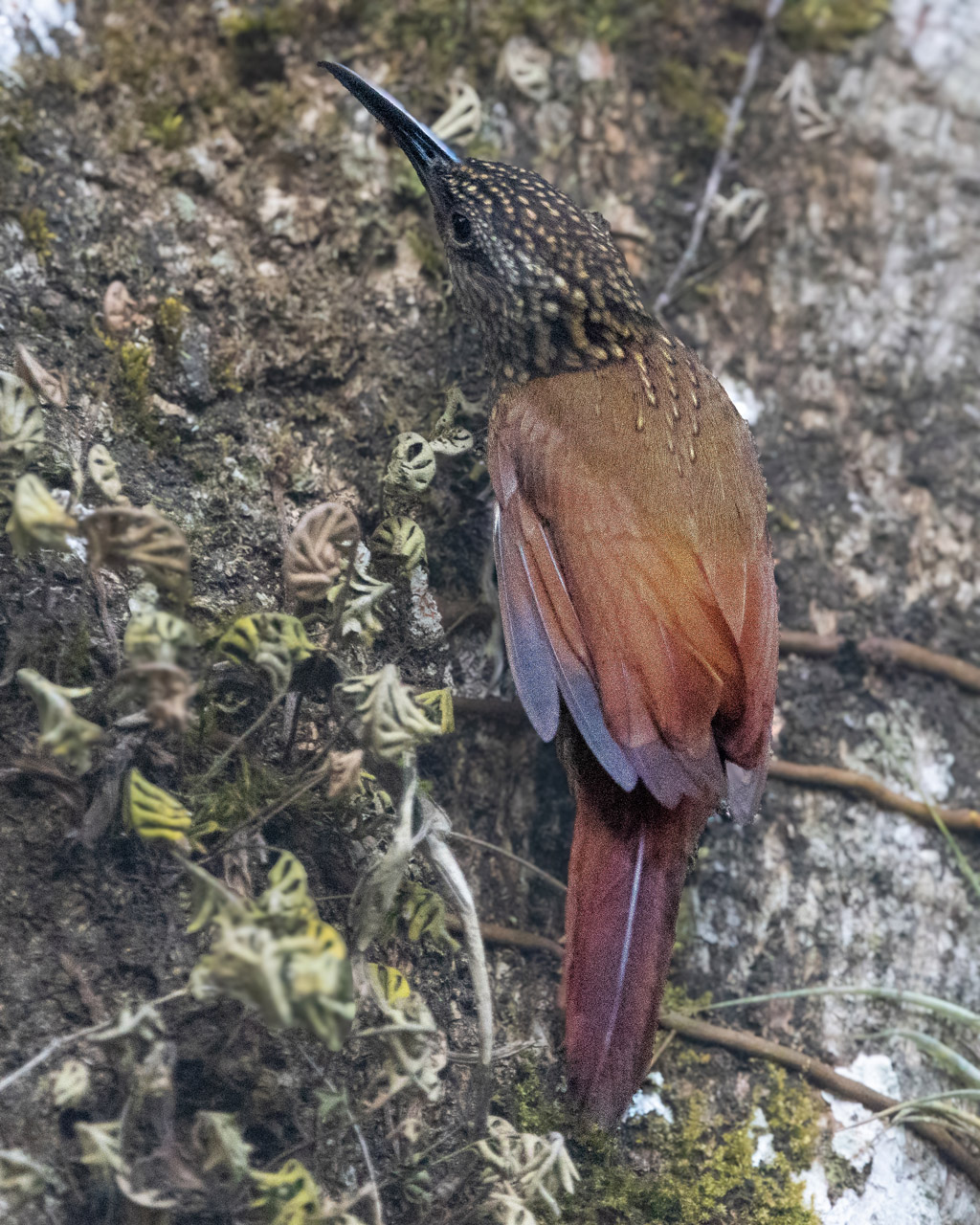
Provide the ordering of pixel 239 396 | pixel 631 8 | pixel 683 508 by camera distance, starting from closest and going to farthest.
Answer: pixel 683 508 < pixel 239 396 < pixel 631 8

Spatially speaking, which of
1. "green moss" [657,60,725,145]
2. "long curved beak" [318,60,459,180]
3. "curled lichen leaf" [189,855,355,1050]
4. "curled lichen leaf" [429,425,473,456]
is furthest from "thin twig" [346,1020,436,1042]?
"green moss" [657,60,725,145]

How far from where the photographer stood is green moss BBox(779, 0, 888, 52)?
3.06 metres

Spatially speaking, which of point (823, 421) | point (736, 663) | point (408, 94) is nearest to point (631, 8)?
point (408, 94)

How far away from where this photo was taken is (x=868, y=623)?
101 inches

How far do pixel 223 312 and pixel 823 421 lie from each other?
160 centimetres

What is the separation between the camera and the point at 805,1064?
209cm

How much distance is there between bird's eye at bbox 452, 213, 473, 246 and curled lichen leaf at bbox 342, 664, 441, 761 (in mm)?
1319

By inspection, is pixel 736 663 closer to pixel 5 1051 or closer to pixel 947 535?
pixel 947 535

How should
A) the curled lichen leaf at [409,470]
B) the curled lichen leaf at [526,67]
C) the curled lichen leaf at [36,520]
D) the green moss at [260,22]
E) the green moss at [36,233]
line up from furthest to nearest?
the curled lichen leaf at [526,67], the green moss at [260,22], the green moss at [36,233], the curled lichen leaf at [409,470], the curled lichen leaf at [36,520]

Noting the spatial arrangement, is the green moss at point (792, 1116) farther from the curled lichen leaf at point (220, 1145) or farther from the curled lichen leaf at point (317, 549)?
the curled lichen leaf at point (317, 549)

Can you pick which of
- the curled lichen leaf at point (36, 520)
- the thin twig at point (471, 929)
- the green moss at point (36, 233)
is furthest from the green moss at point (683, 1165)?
the green moss at point (36, 233)

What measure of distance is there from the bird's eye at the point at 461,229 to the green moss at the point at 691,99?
3.02 feet

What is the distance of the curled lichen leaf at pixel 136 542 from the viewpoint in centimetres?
150

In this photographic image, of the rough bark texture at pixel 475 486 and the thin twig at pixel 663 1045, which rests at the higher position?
the rough bark texture at pixel 475 486
